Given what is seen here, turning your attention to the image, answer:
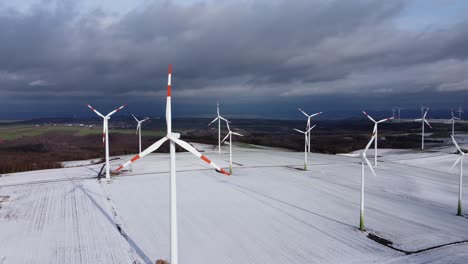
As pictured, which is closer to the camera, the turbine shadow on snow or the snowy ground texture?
the turbine shadow on snow

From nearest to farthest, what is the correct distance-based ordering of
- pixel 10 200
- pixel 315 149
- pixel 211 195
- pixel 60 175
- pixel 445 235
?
pixel 445 235 → pixel 10 200 → pixel 211 195 → pixel 60 175 → pixel 315 149

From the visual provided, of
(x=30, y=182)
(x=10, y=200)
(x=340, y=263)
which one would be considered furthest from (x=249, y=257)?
(x=30, y=182)

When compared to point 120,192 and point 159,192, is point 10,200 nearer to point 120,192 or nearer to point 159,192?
point 120,192

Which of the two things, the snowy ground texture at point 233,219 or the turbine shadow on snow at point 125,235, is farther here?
the snowy ground texture at point 233,219

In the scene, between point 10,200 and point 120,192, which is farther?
point 120,192

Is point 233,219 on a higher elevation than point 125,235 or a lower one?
lower

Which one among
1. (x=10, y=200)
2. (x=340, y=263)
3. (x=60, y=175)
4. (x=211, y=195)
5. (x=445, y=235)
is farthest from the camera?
(x=60, y=175)

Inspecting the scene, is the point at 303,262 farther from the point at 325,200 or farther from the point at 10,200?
the point at 10,200

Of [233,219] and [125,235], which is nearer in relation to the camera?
[125,235]
